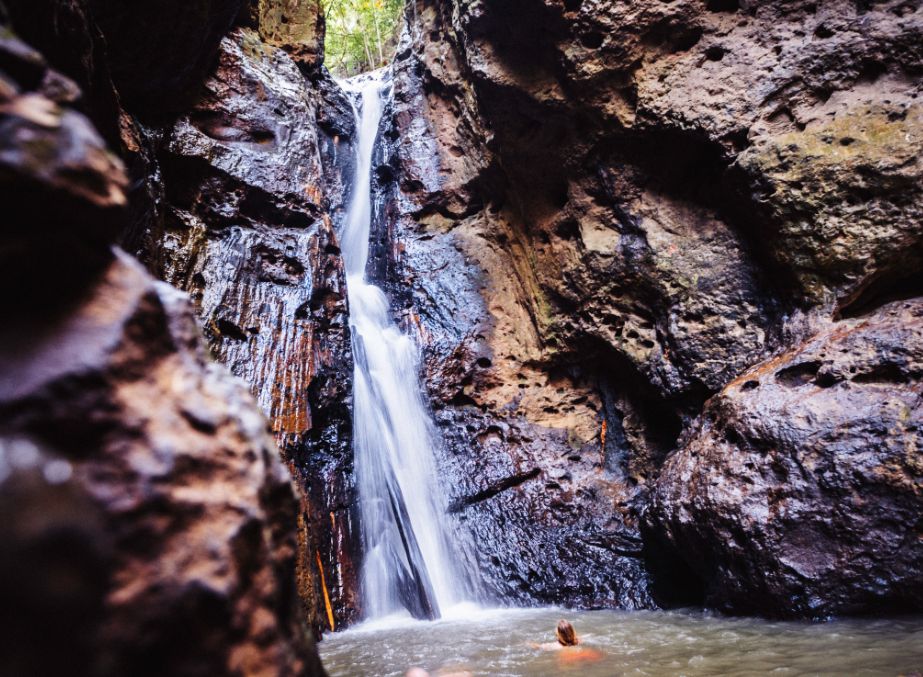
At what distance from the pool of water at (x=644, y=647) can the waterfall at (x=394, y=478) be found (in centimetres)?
62

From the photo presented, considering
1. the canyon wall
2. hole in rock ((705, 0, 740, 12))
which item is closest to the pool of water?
the canyon wall

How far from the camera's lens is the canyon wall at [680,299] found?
4.16m

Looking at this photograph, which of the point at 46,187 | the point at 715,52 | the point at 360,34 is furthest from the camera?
the point at 360,34

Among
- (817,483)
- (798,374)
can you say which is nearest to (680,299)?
(798,374)

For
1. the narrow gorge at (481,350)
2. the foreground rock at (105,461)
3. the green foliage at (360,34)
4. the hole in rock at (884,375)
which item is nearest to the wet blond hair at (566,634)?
the narrow gorge at (481,350)

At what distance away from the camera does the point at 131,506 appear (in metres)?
0.96

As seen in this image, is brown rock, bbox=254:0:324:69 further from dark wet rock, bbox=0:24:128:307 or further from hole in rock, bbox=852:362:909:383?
hole in rock, bbox=852:362:909:383

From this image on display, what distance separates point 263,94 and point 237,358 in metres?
3.84

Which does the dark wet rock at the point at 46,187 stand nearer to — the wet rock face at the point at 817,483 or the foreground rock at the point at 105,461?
the foreground rock at the point at 105,461

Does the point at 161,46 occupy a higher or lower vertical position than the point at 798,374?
higher

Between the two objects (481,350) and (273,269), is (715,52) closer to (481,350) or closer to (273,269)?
(481,350)

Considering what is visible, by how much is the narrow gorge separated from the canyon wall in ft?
0.10

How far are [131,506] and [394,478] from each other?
17.5ft

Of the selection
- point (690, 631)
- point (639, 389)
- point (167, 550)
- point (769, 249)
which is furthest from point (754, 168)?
point (167, 550)
